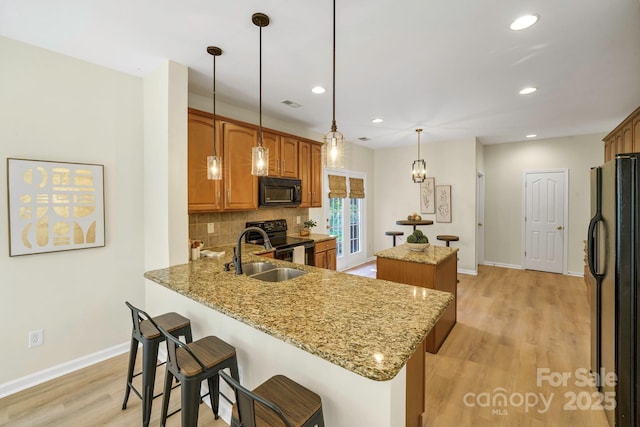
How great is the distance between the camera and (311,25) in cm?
196

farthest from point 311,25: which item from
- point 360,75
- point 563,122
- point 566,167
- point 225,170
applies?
point 566,167

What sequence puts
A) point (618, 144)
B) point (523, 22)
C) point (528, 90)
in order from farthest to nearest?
point (618, 144), point (528, 90), point (523, 22)

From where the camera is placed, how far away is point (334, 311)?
4.72 ft

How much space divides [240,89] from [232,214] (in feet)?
4.94

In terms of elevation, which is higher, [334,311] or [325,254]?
[334,311]

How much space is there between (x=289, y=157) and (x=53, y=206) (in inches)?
99.6

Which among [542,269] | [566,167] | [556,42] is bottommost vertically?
[542,269]

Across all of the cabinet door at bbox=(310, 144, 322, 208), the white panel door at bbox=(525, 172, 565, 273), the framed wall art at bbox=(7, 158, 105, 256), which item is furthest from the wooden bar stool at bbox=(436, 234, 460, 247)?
the framed wall art at bbox=(7, 158, 105, 256)

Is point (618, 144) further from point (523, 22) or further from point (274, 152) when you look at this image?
point (274, 152)

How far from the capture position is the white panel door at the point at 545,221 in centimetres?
549

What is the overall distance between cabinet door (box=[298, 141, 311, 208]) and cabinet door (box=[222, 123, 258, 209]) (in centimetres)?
86

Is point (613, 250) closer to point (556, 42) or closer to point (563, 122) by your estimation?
point (556, 42)

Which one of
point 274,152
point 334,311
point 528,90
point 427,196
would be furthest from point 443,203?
point 334,311

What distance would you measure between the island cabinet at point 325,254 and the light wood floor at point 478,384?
188 cm
